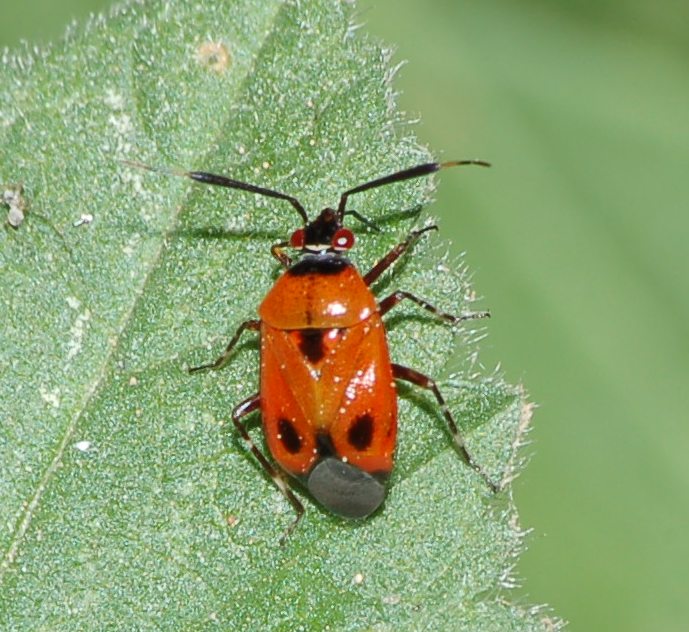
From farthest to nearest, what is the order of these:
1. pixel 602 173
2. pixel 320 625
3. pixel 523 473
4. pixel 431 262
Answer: pixel 602 173, pixel 523 473, pixel 431 262, pixel 320 625

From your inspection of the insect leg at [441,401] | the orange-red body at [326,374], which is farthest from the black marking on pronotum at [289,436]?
the insect leg at [441,401]

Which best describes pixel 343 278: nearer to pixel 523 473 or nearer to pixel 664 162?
pixel 523 473

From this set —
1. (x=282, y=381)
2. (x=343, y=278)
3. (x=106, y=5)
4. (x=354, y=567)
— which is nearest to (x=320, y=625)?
(x=354, y=567)

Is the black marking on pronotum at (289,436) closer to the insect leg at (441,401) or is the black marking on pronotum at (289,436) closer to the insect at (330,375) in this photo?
the insect at (330,375)

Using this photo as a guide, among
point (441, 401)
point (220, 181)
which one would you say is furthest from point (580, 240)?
point (220, 181)

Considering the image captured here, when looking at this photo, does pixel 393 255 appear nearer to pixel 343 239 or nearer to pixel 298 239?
pixel 343 239

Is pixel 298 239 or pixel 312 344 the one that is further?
pixel 298 239

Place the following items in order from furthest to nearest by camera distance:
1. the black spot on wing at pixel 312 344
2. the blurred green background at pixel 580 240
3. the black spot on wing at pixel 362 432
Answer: the blurred green background at pixel 580 240 < the black spot on wing at pixel 312 344 < the black spot on wing at pixel 362 432
